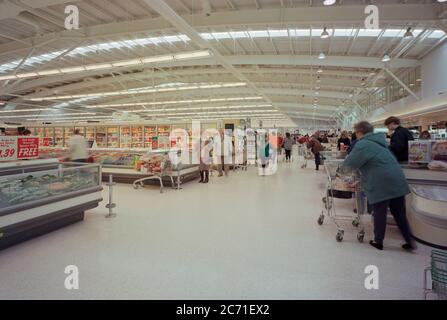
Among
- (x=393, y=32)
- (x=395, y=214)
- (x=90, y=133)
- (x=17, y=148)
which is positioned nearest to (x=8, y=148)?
(x=17, y=148)

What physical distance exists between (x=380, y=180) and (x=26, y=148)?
5.89 m

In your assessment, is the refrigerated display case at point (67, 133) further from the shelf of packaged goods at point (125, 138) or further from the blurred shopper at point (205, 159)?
the blurred shopper at point (205, 159)

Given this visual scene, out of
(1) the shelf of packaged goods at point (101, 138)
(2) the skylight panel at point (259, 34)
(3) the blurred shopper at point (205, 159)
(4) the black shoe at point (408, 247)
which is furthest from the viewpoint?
(1) the shelf of packaged goods at point (101, 138)

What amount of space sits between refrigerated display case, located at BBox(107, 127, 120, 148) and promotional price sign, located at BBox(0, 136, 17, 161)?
5.99 metres

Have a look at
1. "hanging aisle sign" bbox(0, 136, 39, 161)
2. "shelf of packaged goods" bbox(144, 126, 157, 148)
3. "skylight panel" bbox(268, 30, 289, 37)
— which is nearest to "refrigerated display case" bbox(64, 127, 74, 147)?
"shelf of packaged goods" bbox(144, 126, 157, 148)

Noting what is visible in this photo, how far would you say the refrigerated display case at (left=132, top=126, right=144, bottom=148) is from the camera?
1030 centimetres

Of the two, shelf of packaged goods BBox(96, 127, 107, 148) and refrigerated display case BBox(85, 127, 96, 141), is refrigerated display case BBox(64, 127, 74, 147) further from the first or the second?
shelf of packaged goods BBox(96, 127, 107, 148)

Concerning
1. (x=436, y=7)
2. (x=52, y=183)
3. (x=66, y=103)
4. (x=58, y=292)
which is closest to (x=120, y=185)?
(x=52, y=183)

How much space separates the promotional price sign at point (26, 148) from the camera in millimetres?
4765

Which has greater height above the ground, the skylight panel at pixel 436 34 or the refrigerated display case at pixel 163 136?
the skylight panel at pixel 436 34

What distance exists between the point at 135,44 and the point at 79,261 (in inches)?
383

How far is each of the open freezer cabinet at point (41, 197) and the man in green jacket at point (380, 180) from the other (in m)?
4.21

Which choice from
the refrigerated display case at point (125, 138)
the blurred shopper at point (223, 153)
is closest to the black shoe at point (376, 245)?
the blurred shopper at point (223, 153)
